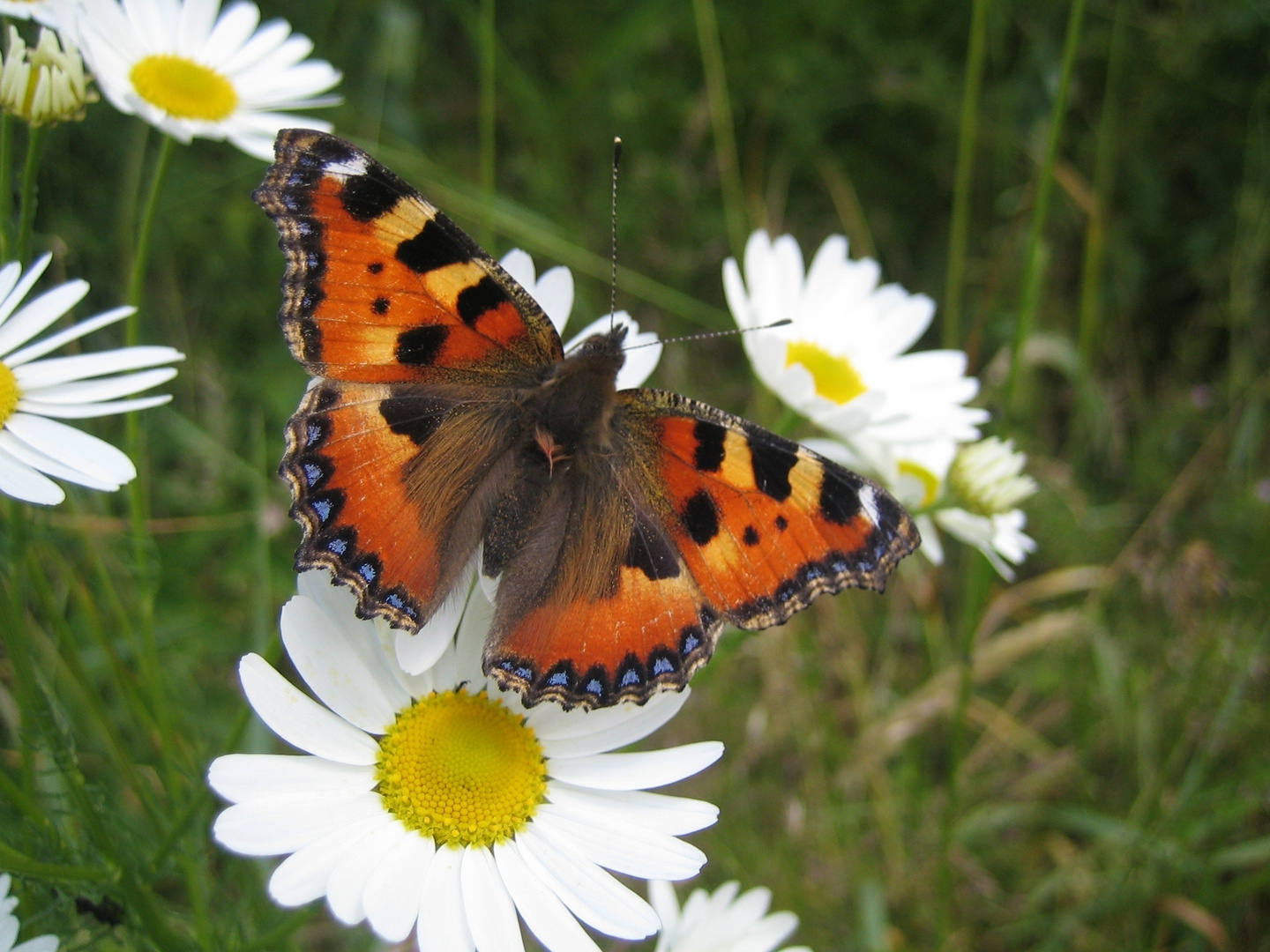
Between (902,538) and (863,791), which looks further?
(863,791)

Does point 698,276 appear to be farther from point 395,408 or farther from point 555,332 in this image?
point 395,408

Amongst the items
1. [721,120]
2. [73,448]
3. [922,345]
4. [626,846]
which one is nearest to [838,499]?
[626,846]

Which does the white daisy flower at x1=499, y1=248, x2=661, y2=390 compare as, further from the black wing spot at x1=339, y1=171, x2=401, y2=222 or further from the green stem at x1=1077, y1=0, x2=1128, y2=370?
the green stem at x1=1077, y1=0, x2=1128, y2=370

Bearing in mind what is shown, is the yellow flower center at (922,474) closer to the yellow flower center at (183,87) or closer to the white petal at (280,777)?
the white petal at (280,777)

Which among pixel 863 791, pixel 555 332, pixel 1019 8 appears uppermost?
pixel 1019 8

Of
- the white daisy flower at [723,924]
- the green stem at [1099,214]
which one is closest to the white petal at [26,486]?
the white daisy flower at [723,924]

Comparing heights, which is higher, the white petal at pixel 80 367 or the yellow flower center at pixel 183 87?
the yellow flower center at pixel 183 87

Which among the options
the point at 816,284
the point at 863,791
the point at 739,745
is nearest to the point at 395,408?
the point at 816,284
